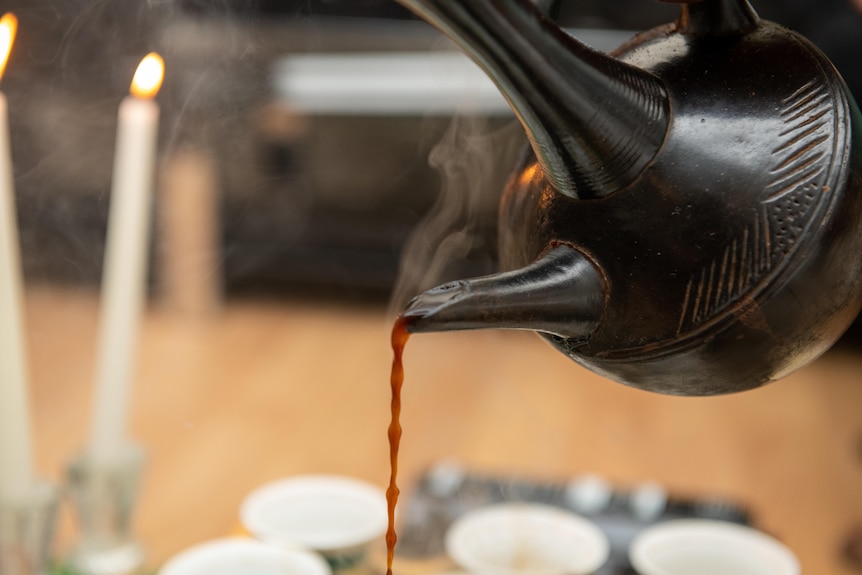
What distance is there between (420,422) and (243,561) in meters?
1.18

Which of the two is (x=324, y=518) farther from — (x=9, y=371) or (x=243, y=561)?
(x=9, y=371)

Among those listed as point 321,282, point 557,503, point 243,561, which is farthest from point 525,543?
point 321,282

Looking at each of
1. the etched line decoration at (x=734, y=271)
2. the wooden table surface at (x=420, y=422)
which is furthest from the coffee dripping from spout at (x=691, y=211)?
the wooden table surface at (x=420, y=422)

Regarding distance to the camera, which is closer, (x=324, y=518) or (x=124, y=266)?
(x=124, y=266)

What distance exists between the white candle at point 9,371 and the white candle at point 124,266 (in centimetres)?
13

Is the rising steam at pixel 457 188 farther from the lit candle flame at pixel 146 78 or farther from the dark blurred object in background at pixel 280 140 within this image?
the lit candle flame at pixel 146 78

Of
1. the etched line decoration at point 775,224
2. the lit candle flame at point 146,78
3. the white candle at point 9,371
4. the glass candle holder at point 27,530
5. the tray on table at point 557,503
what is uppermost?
the lit candle flame at point 146,78

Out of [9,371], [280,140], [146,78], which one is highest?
[280,140]

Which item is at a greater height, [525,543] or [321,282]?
[321,282]

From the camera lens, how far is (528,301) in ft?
1.57

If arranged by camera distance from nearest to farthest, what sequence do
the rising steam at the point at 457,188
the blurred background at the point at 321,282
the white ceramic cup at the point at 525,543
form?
the white ceramic cup at the point at 525,543 < the blurred background at the point at 321,282 < the rising steam at the point at 457,188

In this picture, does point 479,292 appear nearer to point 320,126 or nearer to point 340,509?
point 340,509

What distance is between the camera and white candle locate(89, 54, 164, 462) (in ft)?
3.09

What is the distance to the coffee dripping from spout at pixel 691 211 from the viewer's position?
0.49 meters
